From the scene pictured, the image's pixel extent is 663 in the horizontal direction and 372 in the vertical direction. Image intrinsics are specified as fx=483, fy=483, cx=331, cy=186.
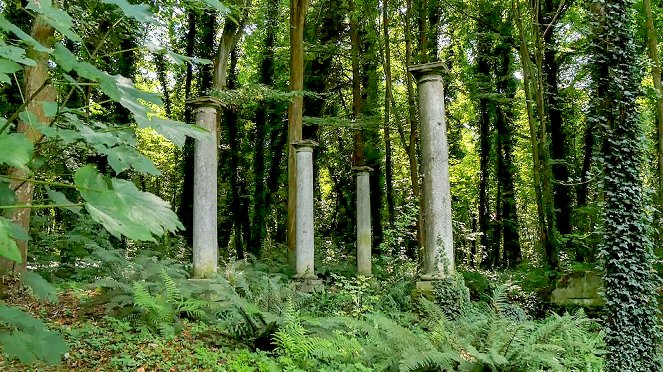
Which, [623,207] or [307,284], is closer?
[623,207]

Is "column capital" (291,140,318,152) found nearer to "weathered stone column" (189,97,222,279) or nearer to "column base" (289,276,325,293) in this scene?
"weathered stone column" (189,97,222,279)

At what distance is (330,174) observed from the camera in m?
20.9

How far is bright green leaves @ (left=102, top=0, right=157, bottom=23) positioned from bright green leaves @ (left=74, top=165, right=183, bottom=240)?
13.9 inches

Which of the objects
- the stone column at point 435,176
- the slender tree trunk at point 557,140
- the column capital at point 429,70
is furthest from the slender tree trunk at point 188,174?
the slender tree trunk at point 557,140

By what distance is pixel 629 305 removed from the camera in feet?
21.9

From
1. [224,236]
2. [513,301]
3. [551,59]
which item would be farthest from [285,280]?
[551,59]

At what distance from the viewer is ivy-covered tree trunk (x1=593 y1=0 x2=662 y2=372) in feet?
21.6

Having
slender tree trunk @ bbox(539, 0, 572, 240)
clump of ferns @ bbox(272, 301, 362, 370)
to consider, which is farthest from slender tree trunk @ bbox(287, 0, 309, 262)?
slender tree trunk @ bbox(539, 0, 572, 240)

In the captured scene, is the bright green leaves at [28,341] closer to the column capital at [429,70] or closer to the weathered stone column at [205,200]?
the weathered stone column at [205,200]

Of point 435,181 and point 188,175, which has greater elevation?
point 188,175

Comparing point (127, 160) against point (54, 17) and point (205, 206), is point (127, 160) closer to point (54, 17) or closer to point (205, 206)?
point (54, 17)

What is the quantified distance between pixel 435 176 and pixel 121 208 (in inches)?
285

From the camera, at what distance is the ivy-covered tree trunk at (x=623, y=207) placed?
6.60 m

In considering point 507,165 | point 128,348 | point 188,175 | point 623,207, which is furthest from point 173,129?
point 507,165
